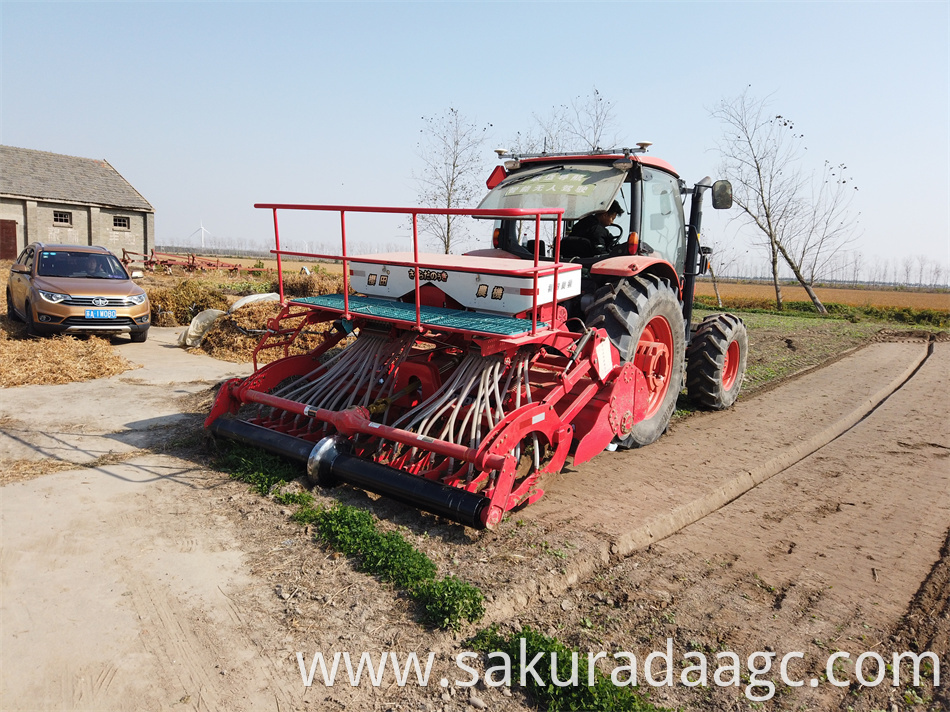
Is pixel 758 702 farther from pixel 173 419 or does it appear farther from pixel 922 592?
pixel 173 419

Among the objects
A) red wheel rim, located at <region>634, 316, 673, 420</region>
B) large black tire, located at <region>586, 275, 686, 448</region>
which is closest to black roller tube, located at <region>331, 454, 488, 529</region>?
large black tire, located at <region>586, 275, 686, 448</region>

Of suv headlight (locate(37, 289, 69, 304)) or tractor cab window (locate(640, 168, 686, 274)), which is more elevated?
tractor cab window (locate(640, 168, 686, 274))

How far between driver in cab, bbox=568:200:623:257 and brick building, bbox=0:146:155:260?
89.0 feet

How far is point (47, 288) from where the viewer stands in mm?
10094

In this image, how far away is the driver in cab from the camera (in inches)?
241

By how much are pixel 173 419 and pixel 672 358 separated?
17.2ft

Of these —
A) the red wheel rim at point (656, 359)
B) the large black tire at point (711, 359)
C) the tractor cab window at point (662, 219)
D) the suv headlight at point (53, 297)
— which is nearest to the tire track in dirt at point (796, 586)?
the red wheel rim at point (656, 359)

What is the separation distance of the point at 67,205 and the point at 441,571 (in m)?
31.3

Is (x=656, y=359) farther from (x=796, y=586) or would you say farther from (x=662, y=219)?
(x=796, y=586)

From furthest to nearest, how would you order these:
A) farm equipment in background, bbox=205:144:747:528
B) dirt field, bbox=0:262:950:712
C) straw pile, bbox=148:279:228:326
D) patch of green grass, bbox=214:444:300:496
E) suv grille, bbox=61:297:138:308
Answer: straw pile, bbox=148:279:228:326
suv grille, bbox=61:297:138:308
patch of green grass, bbox=214:444:300:496
farm equipment in background, bbox=205:144:747:528
dirt field, bbox=0:262:950:712

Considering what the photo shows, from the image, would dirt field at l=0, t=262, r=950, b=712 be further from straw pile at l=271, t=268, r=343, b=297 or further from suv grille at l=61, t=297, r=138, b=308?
straw pile at l=271, t=268, r=343, b=297

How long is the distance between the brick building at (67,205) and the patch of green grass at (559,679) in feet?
96.5

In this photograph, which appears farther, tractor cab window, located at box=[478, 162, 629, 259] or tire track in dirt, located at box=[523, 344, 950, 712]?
tractor cab window, located at box=[478, 162, 629, 259]

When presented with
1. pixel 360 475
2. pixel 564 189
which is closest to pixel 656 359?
pixel 564 189
